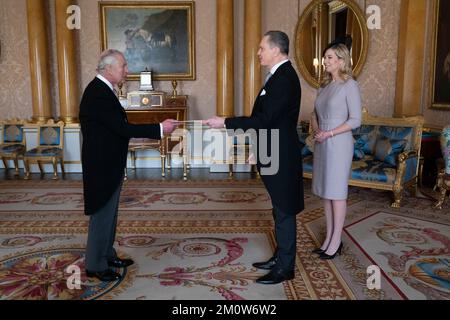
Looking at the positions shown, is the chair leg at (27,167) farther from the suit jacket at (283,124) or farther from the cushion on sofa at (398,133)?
the cushion on sofa at (398,133)

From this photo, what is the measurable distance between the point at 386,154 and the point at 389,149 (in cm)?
7

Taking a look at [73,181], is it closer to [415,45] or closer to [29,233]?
[29,233]

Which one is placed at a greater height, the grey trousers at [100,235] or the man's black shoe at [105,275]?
the grey trousers at [100,235]

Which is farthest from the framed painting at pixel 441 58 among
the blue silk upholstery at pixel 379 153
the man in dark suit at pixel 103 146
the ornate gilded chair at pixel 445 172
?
the man in dark suit at pixel 103 146

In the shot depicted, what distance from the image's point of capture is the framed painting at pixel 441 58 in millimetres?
5945

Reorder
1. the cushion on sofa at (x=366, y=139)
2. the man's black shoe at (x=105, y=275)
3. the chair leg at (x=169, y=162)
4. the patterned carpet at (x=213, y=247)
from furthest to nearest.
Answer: the chair leg at (x=169, y=162) < the cushion on sofa at (x=366, y=139) < the man's black shoe at (x=105, y=275) < the patterned carpet at (x=213, y=247)

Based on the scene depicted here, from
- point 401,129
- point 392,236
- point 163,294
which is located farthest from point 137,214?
point 401,129

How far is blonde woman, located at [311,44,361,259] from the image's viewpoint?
309 cm

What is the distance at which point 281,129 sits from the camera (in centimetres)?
271

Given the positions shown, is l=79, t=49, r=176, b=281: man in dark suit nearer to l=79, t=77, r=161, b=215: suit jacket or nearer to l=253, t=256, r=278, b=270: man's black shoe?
l=79, t=77, r=161, b=215: suit jacket

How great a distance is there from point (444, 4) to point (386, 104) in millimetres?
1783

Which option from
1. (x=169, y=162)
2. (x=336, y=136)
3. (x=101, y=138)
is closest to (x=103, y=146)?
(x=101, y=138)

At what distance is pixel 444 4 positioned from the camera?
236 inches

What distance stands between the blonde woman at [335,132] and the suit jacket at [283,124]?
1.51 feet
